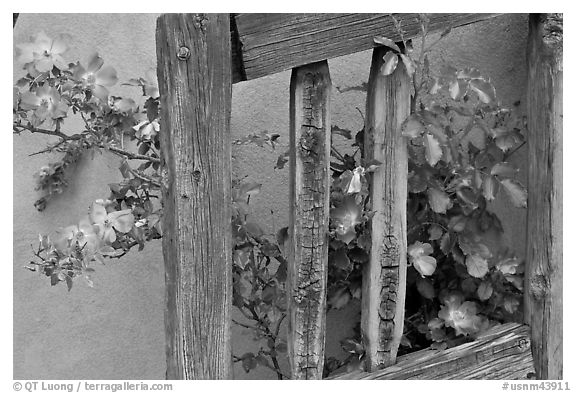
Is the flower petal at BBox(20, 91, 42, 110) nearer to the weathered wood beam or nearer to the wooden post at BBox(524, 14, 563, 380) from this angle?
the weathered wood beam

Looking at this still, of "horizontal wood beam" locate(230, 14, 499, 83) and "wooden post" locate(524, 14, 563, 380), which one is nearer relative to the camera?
"horizontal wood beam" locate(230, 14, 499, 83)

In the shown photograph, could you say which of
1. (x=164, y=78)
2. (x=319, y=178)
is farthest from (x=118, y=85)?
(x=319, y=178)

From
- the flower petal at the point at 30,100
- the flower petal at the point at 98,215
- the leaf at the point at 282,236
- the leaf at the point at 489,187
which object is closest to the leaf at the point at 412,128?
the leaf at the point at 489,187

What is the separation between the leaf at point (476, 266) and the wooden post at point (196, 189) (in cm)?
67

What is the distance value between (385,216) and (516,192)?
0.38 metres

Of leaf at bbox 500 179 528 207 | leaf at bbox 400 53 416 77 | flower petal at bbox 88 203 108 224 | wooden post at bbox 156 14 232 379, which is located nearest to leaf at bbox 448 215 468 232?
leaf at bbox 500 179 528 207

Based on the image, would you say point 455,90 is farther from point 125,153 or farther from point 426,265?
point 125,153

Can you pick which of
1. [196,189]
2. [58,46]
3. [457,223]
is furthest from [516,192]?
[58,46]

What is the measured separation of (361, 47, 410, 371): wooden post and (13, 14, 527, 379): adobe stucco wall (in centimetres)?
41

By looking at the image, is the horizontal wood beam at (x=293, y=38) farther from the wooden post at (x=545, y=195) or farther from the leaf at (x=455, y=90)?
the wooden post at (x=545, y=195)

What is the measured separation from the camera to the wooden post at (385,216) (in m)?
1.41

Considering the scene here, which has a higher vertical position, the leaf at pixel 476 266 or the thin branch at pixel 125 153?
the thin branch at pixel 125 153

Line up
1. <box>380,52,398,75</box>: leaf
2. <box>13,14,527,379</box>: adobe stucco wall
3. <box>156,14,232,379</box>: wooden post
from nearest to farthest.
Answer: <box>156,14,232,379</box>: wooden post < <box>380,52,398,75</box>: leaf < <box>13,14,527,379</box>: adobe stucco wall

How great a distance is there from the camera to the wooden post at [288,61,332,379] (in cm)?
132
